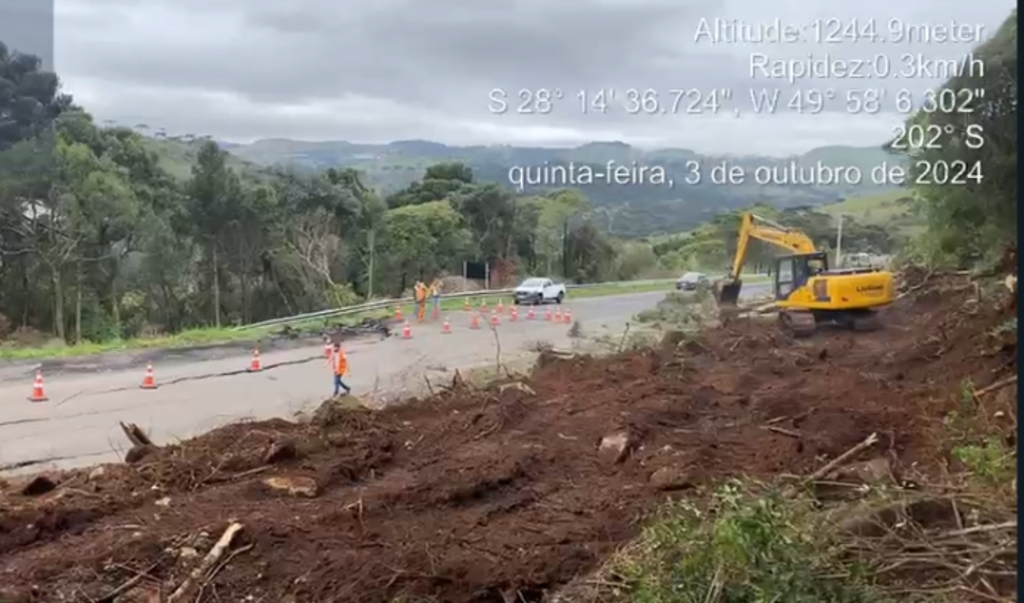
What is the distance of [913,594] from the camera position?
220 centimetres

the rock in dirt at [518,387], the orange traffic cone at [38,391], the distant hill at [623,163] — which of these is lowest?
the rock in dirt at [518,387]

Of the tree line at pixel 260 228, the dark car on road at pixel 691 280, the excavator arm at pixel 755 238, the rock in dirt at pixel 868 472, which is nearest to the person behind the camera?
the rock in dirt at pixel 868 472

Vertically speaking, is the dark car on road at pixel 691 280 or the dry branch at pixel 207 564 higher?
the dark car on road at pixel 691 280

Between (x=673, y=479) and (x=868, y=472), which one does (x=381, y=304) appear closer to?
(x=673, y=479)

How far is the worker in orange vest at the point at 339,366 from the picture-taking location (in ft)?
12.4

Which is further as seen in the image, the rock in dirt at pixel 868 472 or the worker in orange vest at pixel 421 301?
→ the worker in orange vest at pixel 421 301

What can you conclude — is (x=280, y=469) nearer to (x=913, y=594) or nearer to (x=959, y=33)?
(x=913, y=594)

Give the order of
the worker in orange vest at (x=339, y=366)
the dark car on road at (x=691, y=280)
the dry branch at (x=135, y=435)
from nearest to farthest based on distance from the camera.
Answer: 1. the dry branch at (x=135, y=435)
2. the worker in orange vest at (x=339, y=366)
3. the dark car on road at (x=691, y=280)

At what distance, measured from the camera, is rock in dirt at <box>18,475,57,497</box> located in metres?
3.21

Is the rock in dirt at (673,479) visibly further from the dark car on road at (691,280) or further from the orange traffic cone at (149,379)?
the orange traffic cone at (149,379)

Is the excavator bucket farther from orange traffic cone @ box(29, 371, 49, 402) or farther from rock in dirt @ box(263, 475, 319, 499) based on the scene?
orange traffic cone @ box(29, 371, 49, 402)

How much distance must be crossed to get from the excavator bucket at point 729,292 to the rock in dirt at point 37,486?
2656 millimetres

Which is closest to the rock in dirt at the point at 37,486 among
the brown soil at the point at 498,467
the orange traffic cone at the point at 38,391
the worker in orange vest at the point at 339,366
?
the brown soil at the point at 498,467

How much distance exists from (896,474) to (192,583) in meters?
2.11
